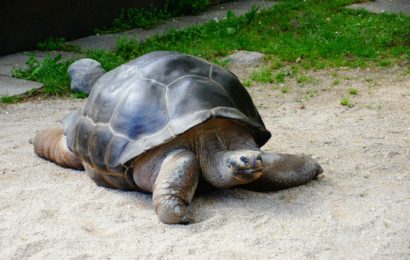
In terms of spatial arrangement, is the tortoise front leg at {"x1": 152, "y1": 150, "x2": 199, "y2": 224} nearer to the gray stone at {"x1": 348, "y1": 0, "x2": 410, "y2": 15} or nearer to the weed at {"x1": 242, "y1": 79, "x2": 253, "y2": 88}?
the weed at {"x1": 242, "y1": 79, "x2": 253, "y2": 88}

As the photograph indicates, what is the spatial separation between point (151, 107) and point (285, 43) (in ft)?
16.1

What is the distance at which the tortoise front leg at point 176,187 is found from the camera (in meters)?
3.72

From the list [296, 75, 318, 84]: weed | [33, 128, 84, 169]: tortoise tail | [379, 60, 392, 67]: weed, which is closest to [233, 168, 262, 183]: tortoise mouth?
[33, 128, 84, 169]: tortoise tail

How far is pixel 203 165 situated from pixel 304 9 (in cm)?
746

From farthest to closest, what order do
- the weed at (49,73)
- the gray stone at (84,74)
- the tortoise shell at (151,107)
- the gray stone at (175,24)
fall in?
1. the gray stone at (175,24)
2. the weed at (49,73)
3. the gray stone at (84,74)
4. the tortoise shell at (151,107)

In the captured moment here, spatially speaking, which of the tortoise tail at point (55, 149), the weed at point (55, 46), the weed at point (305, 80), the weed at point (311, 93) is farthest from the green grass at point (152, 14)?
the tortoise tail at point (55, 149)

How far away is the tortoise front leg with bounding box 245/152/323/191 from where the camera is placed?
4152 millimetres

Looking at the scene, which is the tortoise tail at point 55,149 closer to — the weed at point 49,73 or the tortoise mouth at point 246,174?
the tortoise mouth at point 246,174

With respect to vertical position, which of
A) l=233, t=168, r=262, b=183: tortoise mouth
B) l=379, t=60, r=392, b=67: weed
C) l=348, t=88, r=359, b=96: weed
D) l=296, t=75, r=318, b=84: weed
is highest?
l=233, t=168, r=262, b=183: tortoise mouth

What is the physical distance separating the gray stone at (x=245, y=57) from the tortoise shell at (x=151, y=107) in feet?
11.8

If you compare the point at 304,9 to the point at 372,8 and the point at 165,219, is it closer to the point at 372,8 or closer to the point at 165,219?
the point at 372,8

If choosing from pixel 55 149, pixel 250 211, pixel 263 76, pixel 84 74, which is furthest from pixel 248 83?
pixel 250 211

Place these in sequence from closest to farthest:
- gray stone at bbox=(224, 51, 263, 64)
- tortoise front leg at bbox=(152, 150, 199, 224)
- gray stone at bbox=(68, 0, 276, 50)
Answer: tortoise front leg at bbox=(152, 150, 199, 224), gray stone at bbox=(224, 51, 263, 64), gray stone at bbox=(68, 0, 276, 50)

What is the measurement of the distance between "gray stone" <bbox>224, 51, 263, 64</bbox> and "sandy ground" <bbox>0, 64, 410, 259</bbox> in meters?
→ 2.37
